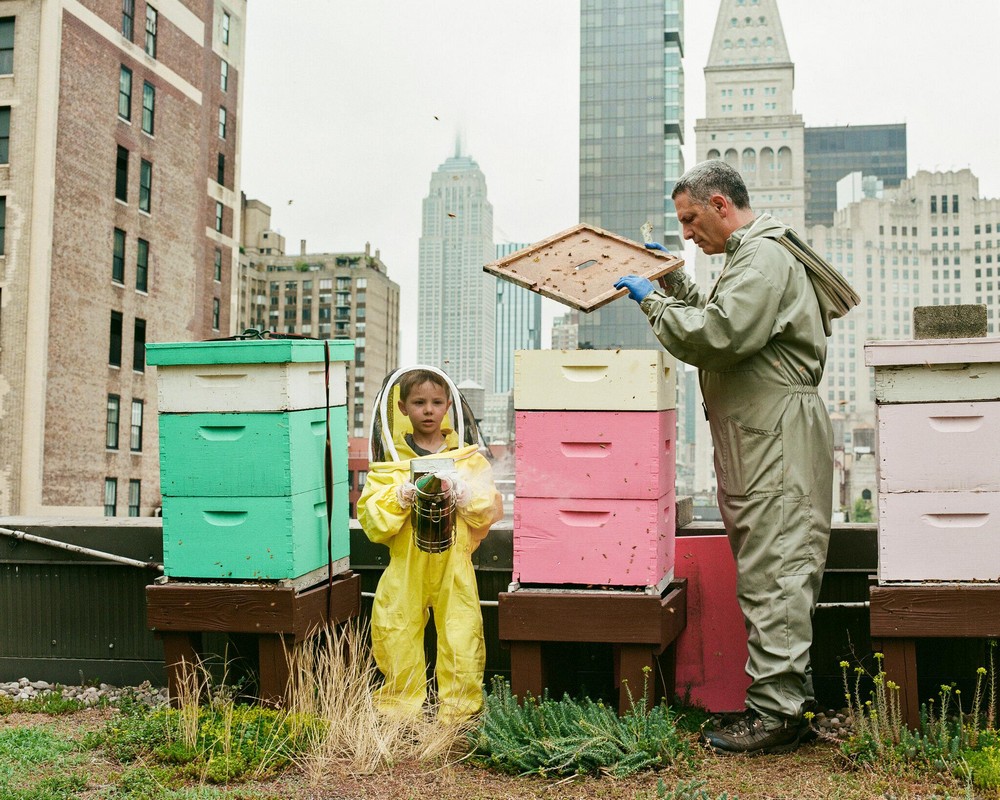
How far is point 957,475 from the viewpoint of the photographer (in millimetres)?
4023

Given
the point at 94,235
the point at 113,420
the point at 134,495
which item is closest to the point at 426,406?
the point at 94,235

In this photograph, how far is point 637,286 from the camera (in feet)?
14.1

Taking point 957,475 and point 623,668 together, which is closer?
point 957,475

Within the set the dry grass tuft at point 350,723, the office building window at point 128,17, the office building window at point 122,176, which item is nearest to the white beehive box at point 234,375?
the dry grass tuft at point 350,723

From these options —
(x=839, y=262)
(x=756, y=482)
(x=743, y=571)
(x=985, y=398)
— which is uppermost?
(x=839, y=262)

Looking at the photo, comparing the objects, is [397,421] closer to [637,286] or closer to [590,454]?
[590,454]

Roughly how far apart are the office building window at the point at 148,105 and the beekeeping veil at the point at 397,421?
1337 inches

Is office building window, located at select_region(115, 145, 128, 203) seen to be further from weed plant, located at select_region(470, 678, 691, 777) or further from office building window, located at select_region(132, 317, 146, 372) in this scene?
weed plant, located at select_region(470, 678, 691, 777)

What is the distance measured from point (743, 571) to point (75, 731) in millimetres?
3112

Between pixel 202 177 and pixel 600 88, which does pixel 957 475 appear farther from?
pixel 600 88

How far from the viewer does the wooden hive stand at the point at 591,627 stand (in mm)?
4242

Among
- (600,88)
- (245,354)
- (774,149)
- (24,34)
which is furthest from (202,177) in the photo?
(774,149)

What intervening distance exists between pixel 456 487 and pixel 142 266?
1324 inches

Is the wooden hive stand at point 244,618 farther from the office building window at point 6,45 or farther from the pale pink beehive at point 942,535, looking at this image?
the office building window at point 6,45
